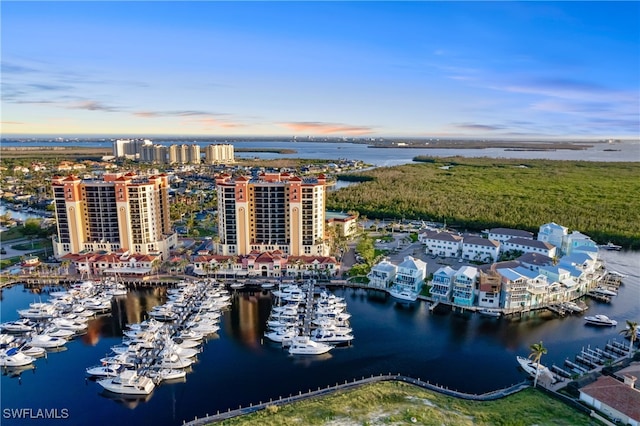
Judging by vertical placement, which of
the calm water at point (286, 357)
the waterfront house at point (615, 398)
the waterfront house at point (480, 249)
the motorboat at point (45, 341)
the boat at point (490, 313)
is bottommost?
the calm water at point (286, 357)

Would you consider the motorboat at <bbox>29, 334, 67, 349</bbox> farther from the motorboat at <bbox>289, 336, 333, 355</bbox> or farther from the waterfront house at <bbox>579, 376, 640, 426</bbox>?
the waterfront house at <bbox>579, 376, 640, 426</bbox>

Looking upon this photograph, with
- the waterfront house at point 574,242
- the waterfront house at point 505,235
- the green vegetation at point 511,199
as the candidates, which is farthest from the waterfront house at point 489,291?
the green vegetation at point 511,199

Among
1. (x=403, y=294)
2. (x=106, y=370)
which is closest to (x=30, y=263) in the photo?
(x=106, y=370)

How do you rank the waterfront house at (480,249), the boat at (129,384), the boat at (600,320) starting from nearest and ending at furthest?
the boat at (129,384)
the boat at (600,320)
the waterfront house at (480,249)

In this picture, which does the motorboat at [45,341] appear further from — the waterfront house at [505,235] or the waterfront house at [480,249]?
the waterfront house at [505,235]

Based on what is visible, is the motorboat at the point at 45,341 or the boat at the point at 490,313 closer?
the motorboat at the point at 45,341

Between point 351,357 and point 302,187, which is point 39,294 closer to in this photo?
point 302,187
